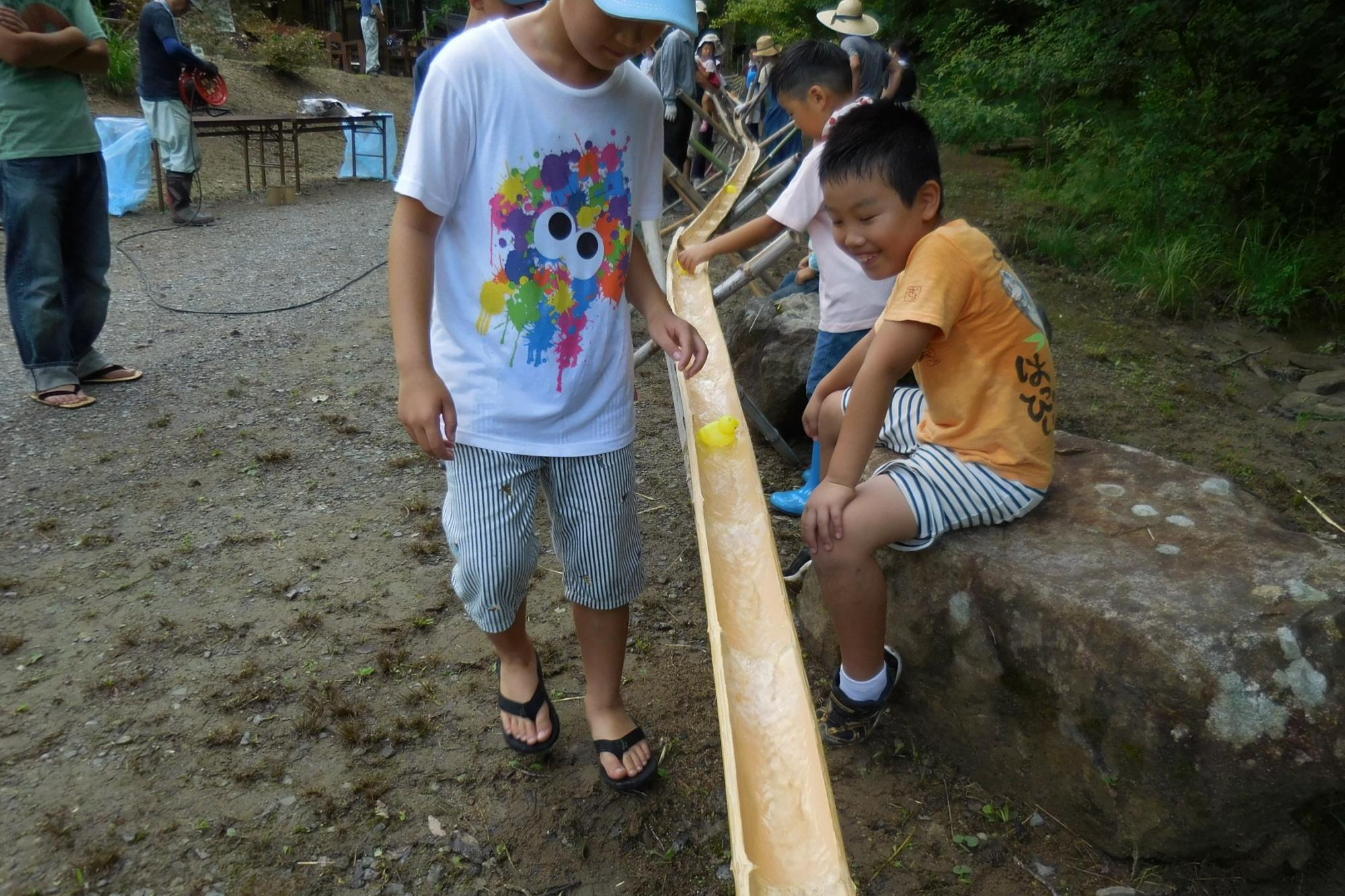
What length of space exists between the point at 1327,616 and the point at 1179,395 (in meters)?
3.63

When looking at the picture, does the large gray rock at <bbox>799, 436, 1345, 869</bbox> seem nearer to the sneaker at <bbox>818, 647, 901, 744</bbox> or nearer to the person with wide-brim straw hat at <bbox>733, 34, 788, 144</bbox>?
the sneaker at <bbox>818, 647, 901, 744</bbox>

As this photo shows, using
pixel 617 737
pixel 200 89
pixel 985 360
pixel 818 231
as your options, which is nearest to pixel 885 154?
pixel 985 360

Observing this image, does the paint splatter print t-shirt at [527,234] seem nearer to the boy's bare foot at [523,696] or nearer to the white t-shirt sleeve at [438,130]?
the white t-shirt sleeve at [438,130]

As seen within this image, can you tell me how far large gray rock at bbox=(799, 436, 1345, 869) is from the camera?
70.0 inches

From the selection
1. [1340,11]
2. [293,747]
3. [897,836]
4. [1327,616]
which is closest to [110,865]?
[293,747]

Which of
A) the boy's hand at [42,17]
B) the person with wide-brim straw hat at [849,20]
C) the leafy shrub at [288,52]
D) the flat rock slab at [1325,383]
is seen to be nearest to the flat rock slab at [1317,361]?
the flat rock slab at [1325,383]

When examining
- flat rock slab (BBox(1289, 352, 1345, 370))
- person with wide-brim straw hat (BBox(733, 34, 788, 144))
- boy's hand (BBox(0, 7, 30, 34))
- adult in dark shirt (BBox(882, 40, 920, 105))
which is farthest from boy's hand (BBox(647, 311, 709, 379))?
person with wide-brim straw hat (BBox(733, 34, 788, 144))

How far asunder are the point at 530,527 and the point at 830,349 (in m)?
1.62

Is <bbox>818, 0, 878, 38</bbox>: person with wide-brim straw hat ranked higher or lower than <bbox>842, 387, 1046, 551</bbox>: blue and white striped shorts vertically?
higher

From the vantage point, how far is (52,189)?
405 centimetres

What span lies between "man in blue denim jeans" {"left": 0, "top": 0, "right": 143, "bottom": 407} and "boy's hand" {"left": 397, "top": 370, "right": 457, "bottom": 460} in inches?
134

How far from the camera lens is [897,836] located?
2.14 m

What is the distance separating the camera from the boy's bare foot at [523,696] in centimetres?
222

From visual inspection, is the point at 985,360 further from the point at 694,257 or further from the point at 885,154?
the point at 694,257
